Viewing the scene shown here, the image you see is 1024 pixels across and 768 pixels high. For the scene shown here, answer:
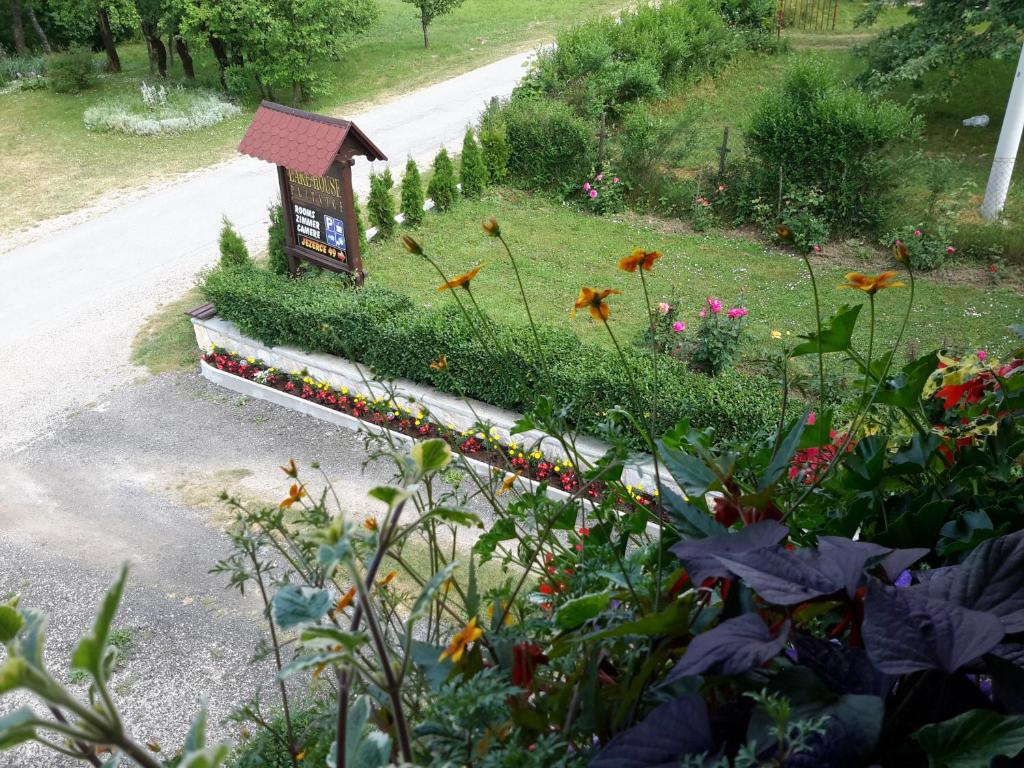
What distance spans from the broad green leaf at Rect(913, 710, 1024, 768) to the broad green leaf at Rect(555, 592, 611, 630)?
0.32m

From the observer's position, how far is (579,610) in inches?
36.8

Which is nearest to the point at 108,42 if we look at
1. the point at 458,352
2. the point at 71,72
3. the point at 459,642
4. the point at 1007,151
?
the point at 71,72

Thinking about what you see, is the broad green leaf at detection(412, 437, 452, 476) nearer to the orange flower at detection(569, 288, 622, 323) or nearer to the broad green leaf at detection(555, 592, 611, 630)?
the broad green leaf at detection(555, 592, 611, 630)

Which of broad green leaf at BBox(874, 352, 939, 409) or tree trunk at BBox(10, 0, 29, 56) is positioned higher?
broad green leaf at BBox(874, 352, 939, 409)

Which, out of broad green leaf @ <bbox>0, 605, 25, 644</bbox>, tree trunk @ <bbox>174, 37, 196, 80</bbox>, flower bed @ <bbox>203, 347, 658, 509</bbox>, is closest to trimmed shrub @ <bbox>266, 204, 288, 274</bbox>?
flower bed @ <bbox>203, 347, 658, 509</bbox>

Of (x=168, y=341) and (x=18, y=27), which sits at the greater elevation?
(x=18, y=27)

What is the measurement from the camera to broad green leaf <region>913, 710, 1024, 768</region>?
0.73 m

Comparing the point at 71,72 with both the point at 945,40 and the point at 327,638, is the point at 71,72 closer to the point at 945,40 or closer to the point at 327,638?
the point at 945,40

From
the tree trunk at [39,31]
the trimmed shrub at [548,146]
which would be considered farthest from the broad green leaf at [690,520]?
the tree trunk at [39,31]

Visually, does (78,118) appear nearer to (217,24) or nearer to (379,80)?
(217,24)

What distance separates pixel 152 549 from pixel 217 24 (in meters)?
11.9

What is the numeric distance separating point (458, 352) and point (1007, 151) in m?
7.18

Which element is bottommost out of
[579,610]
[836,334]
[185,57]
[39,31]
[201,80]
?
[201,80]

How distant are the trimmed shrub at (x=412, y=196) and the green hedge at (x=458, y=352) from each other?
228 centimetres
